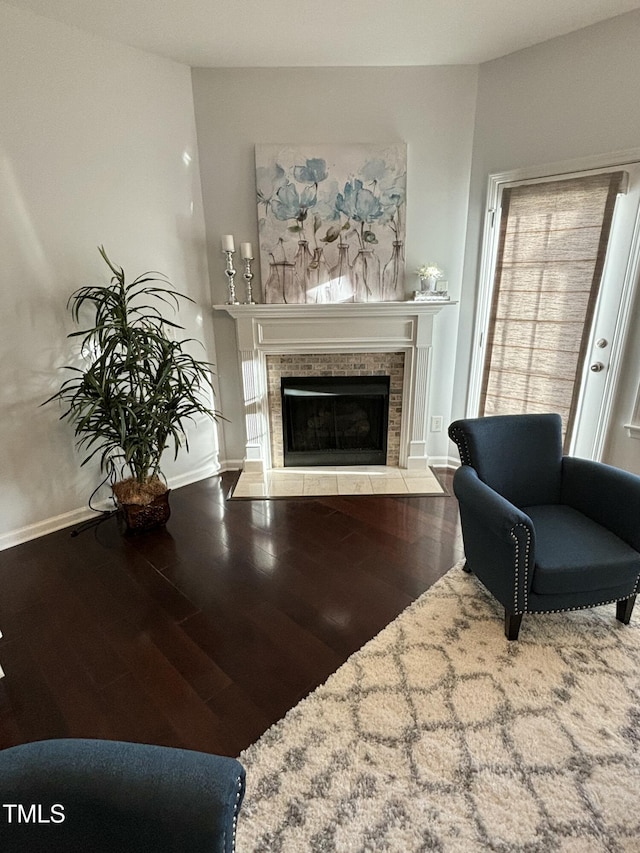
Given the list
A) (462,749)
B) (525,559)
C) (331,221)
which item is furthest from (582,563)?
(331,221)

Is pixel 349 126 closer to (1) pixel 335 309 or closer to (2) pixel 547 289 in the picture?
(1) pixel 335 309

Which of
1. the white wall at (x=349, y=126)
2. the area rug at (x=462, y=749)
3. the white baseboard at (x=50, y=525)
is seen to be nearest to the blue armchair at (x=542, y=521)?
the area rug at (x=462, y=749)

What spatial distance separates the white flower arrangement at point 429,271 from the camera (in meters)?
3.26

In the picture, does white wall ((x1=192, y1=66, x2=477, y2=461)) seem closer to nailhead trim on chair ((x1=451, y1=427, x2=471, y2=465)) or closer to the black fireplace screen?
the black fireplace screen

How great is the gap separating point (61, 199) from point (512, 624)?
3295 mm

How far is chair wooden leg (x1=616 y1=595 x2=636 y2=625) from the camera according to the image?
1.97 meters

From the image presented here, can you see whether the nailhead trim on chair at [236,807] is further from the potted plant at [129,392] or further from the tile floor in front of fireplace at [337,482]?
the tile floor in front of fireplace at [337,482]

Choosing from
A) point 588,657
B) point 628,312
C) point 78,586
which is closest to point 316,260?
point 628,312

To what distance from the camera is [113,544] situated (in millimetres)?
2746

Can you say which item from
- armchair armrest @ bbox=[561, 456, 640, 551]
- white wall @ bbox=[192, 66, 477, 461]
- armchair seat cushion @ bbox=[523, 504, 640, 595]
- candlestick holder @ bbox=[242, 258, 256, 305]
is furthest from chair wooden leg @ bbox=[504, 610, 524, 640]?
candlestick holder @ bbox=[242, 258, 256, 305]

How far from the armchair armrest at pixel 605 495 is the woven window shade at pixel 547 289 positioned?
987mm

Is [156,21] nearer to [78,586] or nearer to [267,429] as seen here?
[267,429]

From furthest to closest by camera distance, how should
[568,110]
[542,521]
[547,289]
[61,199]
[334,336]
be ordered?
[334,336] < [547,289] < [568,110] < [61,199] < [542,521]

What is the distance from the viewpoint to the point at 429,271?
325cm
